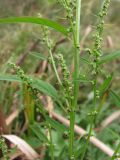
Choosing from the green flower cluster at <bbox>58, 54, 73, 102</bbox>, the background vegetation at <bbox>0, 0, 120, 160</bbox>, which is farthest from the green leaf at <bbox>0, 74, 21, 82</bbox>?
the green flower cluster at <bbox>58, 54, 73, 102</bbox>

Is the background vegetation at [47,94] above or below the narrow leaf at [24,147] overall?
above

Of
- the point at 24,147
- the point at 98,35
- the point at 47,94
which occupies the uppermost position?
the point at 98,35

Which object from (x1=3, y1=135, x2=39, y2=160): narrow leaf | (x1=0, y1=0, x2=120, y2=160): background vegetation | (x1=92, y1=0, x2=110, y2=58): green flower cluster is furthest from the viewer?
(x1=3, y1=135, x2=39, y2=160): narrow leaf

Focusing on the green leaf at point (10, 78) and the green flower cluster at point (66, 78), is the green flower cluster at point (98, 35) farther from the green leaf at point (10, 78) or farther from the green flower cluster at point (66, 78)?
the green leaf at point (10, 78)

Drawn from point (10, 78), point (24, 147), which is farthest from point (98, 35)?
point (24, 147)

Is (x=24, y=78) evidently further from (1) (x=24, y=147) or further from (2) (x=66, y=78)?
(1) (x=24, y=147)

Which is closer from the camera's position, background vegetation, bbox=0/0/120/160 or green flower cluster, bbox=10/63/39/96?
green flower cluster, bbox=10/63/39/96

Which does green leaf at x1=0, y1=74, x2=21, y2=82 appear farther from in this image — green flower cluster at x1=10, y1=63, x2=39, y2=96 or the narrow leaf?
the narrow leaf

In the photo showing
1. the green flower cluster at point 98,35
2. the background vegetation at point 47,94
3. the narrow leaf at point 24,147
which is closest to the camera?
the green flower cluster at point 98,35

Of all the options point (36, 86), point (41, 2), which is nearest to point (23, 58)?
point (36, 86)

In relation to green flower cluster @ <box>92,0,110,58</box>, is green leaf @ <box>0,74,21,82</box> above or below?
below

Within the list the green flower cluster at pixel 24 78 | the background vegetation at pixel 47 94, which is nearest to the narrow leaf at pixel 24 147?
the background vegetation at pixel 47 94
